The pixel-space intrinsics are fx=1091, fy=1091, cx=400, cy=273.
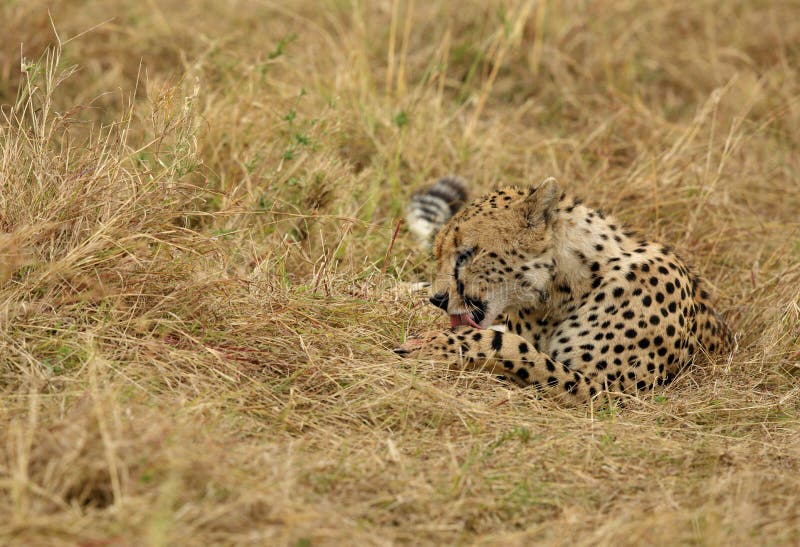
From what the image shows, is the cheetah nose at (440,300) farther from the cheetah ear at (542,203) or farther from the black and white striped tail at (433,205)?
the black and white striped tail at (433,205)

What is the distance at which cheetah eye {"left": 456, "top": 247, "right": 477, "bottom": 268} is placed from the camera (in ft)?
14.9

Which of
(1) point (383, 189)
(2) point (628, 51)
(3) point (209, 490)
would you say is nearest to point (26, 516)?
(3) point (209, 490)

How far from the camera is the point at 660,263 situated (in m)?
4.57

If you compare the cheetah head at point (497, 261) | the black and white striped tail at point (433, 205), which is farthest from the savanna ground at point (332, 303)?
the cheetah head at point (497, 261)

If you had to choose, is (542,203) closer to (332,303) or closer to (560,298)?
(560,298)

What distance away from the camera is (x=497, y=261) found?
450 cm

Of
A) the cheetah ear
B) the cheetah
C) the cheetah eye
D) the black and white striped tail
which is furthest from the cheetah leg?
the black and white striped tail

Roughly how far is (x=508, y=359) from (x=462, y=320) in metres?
0.37

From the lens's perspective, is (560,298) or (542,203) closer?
(542,203)

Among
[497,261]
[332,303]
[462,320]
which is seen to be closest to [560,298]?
[497,261]

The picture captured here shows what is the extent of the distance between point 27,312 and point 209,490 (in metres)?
1.23

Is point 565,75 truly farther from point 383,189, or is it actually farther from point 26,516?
point 26,516

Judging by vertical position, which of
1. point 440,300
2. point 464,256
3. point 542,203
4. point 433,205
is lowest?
point 433,205

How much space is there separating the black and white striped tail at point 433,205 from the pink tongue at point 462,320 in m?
0.86
